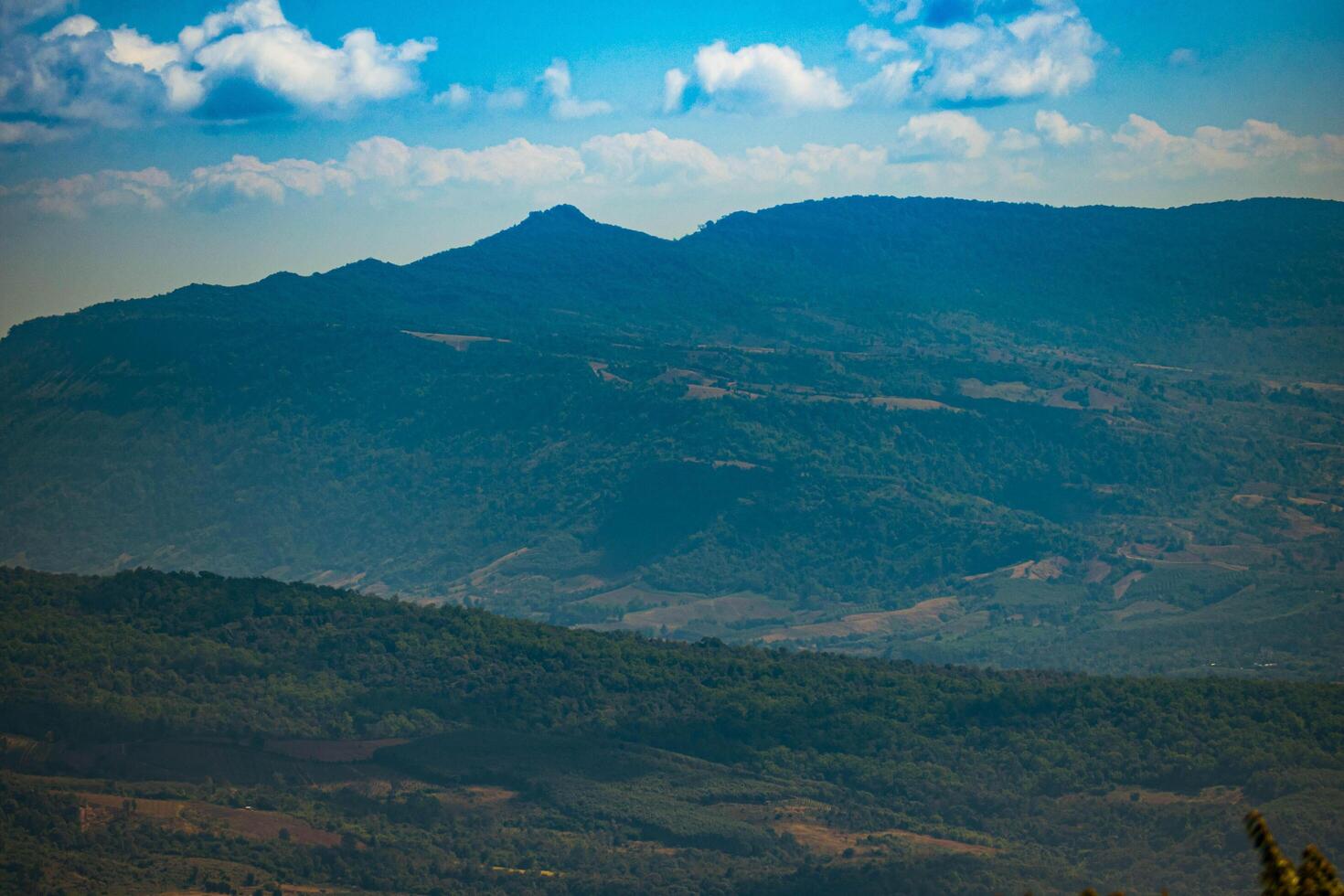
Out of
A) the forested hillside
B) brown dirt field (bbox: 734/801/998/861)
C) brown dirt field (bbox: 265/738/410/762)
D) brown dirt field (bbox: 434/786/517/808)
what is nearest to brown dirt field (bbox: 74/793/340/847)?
the forested hillside

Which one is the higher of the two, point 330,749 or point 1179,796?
point 330,749

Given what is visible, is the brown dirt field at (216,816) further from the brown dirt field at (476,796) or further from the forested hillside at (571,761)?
the brown dirt field at (476,796)

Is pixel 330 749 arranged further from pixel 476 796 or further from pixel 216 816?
pixel 216 816

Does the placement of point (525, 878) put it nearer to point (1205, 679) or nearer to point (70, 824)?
point (70, 824)

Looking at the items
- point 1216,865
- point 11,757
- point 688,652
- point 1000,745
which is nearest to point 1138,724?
point 1000,745

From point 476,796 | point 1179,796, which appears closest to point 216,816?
point 476,796

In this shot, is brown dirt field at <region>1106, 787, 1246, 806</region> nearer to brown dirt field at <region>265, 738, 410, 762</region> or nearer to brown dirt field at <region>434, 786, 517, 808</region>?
brown dirt field at <region>434, 786, 517, 808</region>
